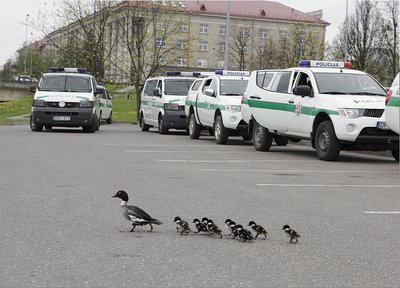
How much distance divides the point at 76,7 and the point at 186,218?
38.0 m

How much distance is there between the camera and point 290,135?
1720cm

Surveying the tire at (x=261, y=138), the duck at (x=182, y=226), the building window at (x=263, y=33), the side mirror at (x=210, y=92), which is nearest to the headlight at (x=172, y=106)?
the side mirror at (x=210, y=92)

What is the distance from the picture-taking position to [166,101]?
86.3 ft

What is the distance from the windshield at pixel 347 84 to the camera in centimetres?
1595

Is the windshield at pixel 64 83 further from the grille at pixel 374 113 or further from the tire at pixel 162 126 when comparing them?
the grille at pixel 374 113

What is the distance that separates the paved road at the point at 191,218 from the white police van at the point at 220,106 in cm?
508

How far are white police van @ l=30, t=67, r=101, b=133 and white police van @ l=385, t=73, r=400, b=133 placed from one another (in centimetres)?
1330

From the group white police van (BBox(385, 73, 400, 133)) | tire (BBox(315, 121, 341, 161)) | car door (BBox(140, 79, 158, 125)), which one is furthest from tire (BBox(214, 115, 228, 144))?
white police van (BBox(385, 73, 400, 133))

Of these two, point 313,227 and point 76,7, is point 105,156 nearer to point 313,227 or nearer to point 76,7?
point 313,227

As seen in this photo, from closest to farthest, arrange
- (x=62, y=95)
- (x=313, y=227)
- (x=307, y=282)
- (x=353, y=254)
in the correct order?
1. (x=307, y=282)
2. (x=353, y=254)
3. (x=313, y=227)
4. (x=62, y=95)

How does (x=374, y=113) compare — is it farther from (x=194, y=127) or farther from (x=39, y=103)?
(x=39, y=103)

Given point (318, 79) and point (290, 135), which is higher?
point (318, 79)

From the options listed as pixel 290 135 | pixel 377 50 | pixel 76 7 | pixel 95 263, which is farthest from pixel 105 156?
pixel 377 50

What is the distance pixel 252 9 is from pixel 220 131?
298 feet
